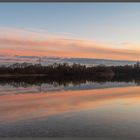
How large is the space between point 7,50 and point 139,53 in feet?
14.4

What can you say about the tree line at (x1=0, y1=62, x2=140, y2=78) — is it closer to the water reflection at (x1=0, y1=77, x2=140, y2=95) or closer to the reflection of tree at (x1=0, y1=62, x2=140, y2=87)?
the reflection of tree at (x1=0, y1=62, x2=140, y2=87)

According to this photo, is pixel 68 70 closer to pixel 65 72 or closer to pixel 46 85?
pixel 65 72

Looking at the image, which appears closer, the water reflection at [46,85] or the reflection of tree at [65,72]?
the water reflection at [46,85]

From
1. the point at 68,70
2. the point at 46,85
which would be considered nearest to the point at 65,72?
the point at 68,70

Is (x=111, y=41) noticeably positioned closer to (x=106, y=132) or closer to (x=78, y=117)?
(x=78, y=117)

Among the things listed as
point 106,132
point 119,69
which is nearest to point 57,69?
point 119,69

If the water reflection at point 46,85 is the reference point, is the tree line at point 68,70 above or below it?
above

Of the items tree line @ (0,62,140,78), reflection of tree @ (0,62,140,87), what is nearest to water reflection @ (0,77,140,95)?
reflection of tree @ (0,62,140,87)

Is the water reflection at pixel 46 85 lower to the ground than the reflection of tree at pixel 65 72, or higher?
lower

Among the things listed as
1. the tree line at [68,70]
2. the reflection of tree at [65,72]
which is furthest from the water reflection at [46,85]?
the tree line at [68,70]

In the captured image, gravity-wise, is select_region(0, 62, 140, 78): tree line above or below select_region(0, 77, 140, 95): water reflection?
above

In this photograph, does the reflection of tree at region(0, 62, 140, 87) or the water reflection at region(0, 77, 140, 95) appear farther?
the reflection of tree at region(0, 62, 140, 87)

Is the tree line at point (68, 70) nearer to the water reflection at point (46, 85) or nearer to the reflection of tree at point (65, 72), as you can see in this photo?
the reflection of tree at point (65, 72)

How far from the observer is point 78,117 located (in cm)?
519
